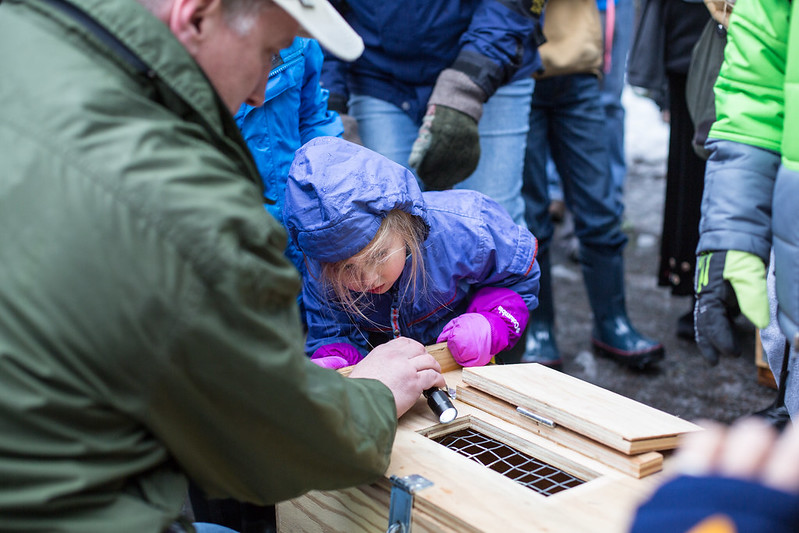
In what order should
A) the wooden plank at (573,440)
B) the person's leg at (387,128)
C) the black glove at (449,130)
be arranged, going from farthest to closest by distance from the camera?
the person's leg at (387,128) → the black glove at (449,130) → the wooden plank at (573,440)

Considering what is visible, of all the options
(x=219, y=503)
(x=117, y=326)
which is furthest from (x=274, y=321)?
(x=219, y=503)

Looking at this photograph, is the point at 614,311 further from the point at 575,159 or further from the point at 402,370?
the point at 402,370

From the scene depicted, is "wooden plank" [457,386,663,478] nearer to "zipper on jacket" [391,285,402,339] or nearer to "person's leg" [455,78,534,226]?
"zipper on jacket" [391,285,402,339]

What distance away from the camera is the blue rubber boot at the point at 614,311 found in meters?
3.14

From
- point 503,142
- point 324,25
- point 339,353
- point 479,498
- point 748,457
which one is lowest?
point 339,353

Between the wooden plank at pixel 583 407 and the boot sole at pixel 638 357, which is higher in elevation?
the wooden plank at pixel 583 407

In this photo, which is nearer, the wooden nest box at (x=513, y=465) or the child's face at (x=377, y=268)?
the wooden nest box at (x=513, y=465)

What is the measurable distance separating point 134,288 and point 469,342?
3.20ft

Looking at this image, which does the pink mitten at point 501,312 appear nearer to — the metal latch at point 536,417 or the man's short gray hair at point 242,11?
the metal latch at point 536,417

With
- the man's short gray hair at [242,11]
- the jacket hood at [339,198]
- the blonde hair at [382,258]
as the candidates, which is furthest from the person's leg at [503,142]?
the man's short gray hair at [242,11]

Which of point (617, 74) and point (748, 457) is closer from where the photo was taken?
point (748, 457)

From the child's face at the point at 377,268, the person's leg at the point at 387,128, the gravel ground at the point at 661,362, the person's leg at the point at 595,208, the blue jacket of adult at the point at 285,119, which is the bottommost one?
the gravel ground at the point at 661,362

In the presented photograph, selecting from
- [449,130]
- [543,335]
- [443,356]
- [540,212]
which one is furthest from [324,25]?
[543,335]

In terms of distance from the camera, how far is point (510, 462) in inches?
53.3
